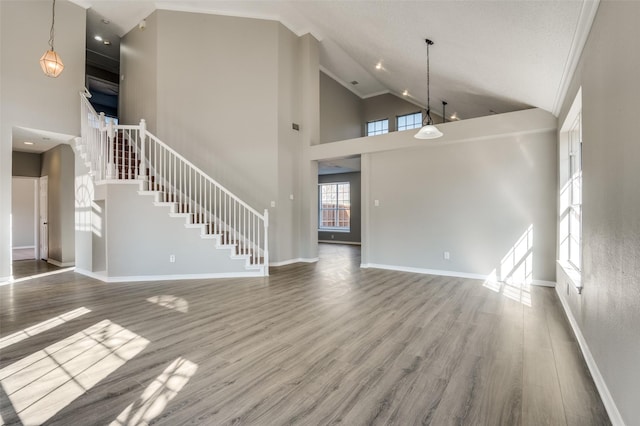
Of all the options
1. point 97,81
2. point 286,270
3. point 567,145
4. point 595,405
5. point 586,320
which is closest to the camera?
point 595,405

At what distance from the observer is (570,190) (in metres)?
3.87

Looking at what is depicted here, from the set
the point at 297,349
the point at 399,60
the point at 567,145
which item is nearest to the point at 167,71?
the point at 399,60

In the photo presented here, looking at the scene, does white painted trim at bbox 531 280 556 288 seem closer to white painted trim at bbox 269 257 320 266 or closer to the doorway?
white painted trim at bbox 269 257 320 266

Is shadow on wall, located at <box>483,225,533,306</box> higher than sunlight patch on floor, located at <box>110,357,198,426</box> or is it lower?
higher

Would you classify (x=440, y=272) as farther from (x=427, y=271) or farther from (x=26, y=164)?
(x=26, y=164)

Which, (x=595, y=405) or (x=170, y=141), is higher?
(x=170, y=141)

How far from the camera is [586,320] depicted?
7.95 feet

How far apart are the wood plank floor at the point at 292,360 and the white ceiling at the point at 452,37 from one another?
2669 mm

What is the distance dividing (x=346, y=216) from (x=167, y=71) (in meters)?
6.93

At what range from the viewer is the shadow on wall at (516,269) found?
464 cm

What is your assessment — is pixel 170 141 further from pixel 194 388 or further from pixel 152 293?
pixel 194 388

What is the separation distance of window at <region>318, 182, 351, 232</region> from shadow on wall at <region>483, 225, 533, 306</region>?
6118 millimetres

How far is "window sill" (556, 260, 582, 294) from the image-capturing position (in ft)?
9.05

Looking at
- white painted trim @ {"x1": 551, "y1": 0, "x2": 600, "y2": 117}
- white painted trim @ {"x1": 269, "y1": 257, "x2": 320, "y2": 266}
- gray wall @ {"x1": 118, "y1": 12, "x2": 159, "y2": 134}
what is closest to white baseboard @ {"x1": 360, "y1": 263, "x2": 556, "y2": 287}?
white painted trim @ {"x1": 269, "y1": 257, "x2": 320, "y2": 266}
